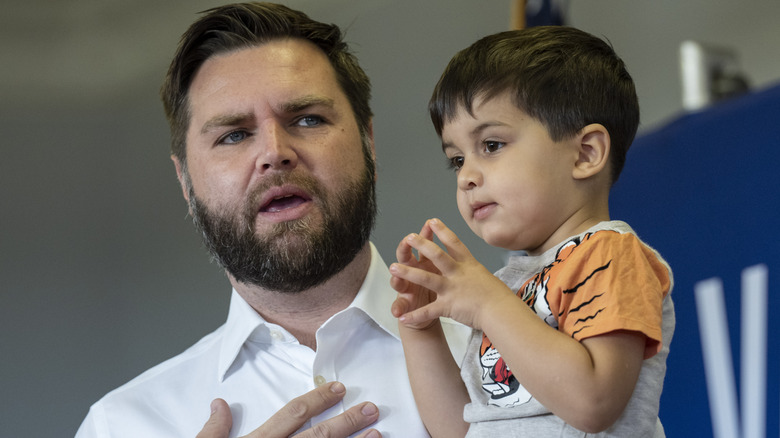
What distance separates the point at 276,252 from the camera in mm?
1527

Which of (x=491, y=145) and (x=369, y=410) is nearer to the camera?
(x=491, y=145)

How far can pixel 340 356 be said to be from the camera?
1.48 metres

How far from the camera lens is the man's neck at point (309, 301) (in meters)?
1.61

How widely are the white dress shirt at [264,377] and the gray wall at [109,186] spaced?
198 cm

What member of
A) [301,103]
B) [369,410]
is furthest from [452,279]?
[301,103]

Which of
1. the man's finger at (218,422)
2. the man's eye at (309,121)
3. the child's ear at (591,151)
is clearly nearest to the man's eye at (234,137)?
the man's eye at (309,121)

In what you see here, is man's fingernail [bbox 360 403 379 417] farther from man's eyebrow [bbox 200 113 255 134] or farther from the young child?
man's eyebrow [bbox 200 113 255 134]

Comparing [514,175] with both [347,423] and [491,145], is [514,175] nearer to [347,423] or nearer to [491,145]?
[491,145]

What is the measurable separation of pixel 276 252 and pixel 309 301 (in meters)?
0.15

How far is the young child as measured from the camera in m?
0.95

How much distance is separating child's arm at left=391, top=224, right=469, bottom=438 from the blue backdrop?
3.03ft

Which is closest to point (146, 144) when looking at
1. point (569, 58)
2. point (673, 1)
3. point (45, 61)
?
point (45, 61)

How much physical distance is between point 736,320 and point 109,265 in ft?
11.6

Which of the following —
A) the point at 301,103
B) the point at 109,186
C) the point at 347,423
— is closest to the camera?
the point at 347,423
